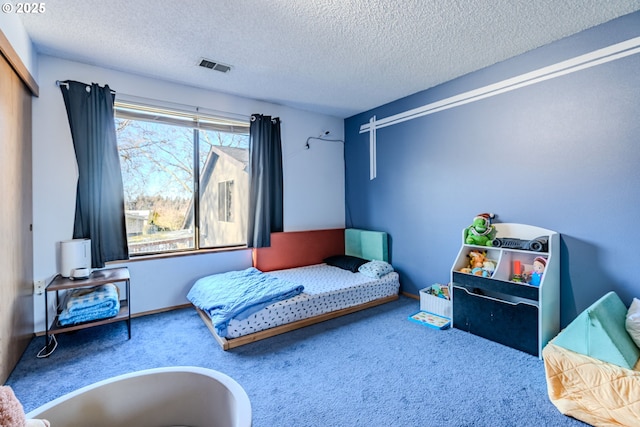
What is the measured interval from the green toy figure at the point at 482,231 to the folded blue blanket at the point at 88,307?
3331mm

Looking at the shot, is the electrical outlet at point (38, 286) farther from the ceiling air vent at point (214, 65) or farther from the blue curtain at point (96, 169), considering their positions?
the ceiling air vent at point (214, 65)

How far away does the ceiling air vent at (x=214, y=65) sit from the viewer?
281cm


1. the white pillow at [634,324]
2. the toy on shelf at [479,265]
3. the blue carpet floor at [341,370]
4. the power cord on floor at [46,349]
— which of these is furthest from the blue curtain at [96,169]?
the white pillow at [634,324]

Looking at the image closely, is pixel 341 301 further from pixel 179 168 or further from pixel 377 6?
pixel 377 6

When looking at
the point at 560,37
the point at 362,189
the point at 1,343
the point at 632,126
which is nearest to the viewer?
the point at 1,343

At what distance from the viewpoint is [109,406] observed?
108 cm

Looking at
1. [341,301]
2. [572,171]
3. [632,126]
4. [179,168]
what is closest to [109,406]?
[341,301]

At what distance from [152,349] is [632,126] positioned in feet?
13.3

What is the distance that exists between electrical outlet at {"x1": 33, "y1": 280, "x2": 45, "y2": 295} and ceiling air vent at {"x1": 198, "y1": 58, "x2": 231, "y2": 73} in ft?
8.08

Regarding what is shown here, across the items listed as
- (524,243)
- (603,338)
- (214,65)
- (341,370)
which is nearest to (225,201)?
(214,65)

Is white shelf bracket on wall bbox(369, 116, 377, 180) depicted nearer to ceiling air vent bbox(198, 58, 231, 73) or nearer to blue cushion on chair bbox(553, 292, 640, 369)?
ceiling air vent bbox(198, 58, 231, 73)

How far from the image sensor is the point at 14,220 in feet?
7.17

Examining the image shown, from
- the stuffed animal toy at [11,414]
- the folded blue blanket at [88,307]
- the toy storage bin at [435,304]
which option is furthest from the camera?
the toy storage bin at [435,304]

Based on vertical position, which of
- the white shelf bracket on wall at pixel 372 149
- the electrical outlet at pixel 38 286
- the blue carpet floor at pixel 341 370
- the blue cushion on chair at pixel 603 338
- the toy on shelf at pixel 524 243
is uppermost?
the white shelf bracket on wall at pixel 372 149
